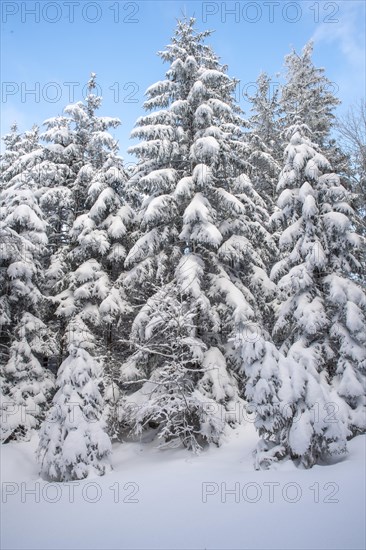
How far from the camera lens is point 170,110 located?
Answer: 14.6 metres

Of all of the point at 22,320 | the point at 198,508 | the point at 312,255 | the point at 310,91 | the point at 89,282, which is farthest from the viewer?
the point at 310,91

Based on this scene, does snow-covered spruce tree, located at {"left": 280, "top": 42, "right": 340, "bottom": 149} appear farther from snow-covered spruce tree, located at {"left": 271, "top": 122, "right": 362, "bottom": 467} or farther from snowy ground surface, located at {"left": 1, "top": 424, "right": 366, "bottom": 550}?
snowy ground surface, located at {"left": 1, "top": 424, "right": 366, "bottom": 550}

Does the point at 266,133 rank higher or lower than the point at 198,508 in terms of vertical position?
higher

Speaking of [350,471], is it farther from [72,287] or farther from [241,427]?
[72,287]

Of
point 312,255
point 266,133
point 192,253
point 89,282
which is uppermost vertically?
point 266,133

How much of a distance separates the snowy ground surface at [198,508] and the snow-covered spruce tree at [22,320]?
14.0 feet

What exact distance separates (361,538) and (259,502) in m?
2.04

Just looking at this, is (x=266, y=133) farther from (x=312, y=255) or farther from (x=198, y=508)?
(x=198, y=508)

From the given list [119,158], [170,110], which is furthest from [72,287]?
[170,110]

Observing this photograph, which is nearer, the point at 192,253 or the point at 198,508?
the point at 198,508

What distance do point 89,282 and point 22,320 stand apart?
9.73 feet

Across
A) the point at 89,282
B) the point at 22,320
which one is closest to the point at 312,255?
the point at 89,282

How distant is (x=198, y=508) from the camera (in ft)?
23.0

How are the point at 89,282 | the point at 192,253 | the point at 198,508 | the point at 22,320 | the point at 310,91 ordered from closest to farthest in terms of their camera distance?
the point at 198,508 → the point at 192,253 → the point at 22,320 → the point at 89,282 → the point at 310,91
